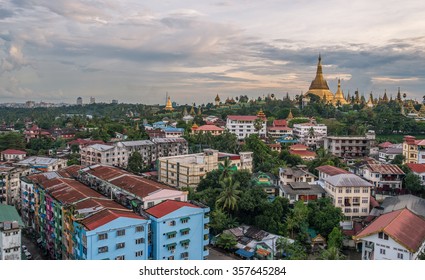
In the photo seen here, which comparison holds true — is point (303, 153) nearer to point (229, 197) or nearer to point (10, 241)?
point (229, 197)

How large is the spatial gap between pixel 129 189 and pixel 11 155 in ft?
19.8

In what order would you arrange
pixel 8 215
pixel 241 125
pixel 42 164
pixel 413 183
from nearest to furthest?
pixel 8 215
pixel 413 183
pixel 42 164
pixel 241 125

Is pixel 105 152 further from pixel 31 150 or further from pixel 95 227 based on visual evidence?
pixel 95 227

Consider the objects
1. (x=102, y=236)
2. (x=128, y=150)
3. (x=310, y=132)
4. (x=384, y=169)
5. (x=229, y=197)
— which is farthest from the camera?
(x=310, y=132)

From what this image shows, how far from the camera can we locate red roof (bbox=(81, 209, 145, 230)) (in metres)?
4.22

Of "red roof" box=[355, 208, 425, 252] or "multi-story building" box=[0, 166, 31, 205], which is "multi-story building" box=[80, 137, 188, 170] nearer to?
"multi-story building" box=[0, 166, 31, 205]

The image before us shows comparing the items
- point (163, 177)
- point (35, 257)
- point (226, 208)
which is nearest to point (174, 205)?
point (226, 208)

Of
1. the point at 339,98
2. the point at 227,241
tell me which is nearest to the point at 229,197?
the point at 227,241

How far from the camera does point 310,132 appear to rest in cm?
1274

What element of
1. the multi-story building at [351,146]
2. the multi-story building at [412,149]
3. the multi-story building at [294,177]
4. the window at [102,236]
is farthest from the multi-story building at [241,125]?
the window at [102,236]

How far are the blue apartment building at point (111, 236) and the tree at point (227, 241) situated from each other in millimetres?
1305

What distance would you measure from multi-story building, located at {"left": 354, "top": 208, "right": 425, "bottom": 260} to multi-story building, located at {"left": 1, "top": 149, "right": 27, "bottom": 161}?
8125 mm

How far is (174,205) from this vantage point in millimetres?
4840

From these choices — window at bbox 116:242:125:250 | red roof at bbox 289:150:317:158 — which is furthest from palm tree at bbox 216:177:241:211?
red roof at bbox 289:150:317:158
